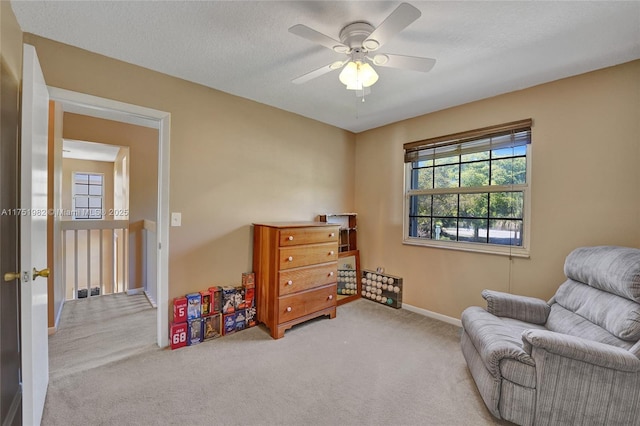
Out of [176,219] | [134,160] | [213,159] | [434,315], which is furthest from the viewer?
[134,160]

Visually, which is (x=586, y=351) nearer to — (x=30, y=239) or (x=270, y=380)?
(x=270, y=380)

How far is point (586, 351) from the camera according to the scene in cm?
144

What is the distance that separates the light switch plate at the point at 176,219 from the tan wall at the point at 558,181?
268 centimetres

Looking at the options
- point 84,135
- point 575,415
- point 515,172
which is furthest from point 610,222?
point 84,135

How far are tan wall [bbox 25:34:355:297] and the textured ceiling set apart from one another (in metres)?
0.16

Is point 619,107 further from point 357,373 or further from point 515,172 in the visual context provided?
point 357,373

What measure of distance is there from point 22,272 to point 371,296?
3.38 m

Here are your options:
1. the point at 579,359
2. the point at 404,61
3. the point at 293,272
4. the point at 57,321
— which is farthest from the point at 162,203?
the point at 579,359

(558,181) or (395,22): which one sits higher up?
(395,22)

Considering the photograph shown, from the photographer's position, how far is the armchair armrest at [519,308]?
214 centimetres

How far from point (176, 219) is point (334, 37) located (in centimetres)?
205

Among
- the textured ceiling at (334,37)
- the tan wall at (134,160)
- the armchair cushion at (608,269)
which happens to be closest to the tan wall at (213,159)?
the textured ceiling at (334,37)

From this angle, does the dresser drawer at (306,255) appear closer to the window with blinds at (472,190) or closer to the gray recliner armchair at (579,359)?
the window with blinds at (472,190)

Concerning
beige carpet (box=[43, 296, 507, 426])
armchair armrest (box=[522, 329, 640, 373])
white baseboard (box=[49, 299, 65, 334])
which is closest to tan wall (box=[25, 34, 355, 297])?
beige carpet (box=[43, 296, 507, 426])
